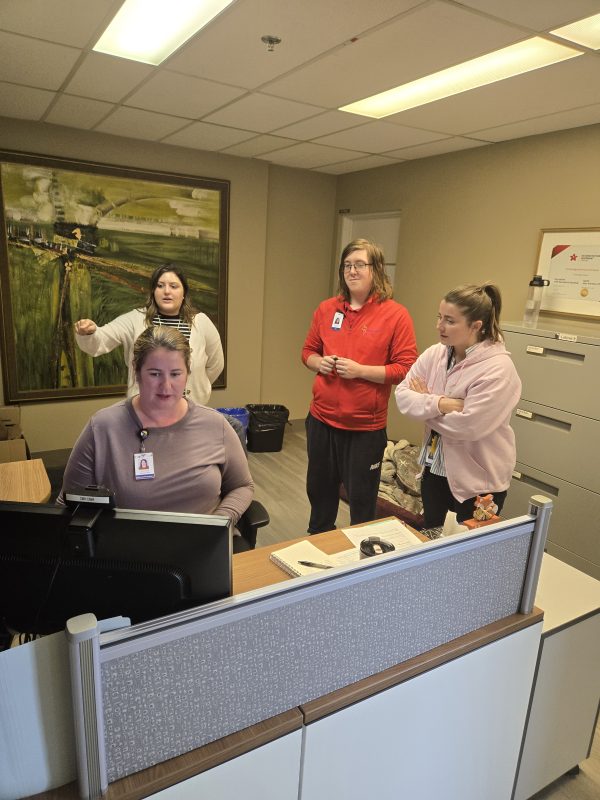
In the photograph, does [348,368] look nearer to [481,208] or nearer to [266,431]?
[481,208]

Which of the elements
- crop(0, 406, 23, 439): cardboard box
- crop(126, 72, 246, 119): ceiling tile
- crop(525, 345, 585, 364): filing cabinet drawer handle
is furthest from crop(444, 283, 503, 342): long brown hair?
crop(0, 406, 23, 439): cardboard box

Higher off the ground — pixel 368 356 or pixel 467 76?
pixel 467 76

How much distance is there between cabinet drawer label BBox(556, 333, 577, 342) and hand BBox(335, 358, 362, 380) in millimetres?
1245

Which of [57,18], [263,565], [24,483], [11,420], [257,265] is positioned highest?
[57,18]

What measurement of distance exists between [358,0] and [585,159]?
6.73 ft

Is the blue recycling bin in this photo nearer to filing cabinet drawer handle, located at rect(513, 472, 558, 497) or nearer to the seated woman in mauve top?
filing cabinet drawer handle, located at rect(513, 472, 558, 497)

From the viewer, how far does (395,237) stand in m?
4.82

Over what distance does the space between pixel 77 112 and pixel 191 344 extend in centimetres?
185

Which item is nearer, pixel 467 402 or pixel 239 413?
pixel 467 402

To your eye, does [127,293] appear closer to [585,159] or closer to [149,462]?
[149,462]

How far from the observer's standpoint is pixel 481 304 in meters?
1.94

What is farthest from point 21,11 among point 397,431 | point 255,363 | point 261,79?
point 397,431

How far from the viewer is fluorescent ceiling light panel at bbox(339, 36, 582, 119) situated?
214 cm

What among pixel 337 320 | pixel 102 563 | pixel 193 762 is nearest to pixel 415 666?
pixel 193 762
